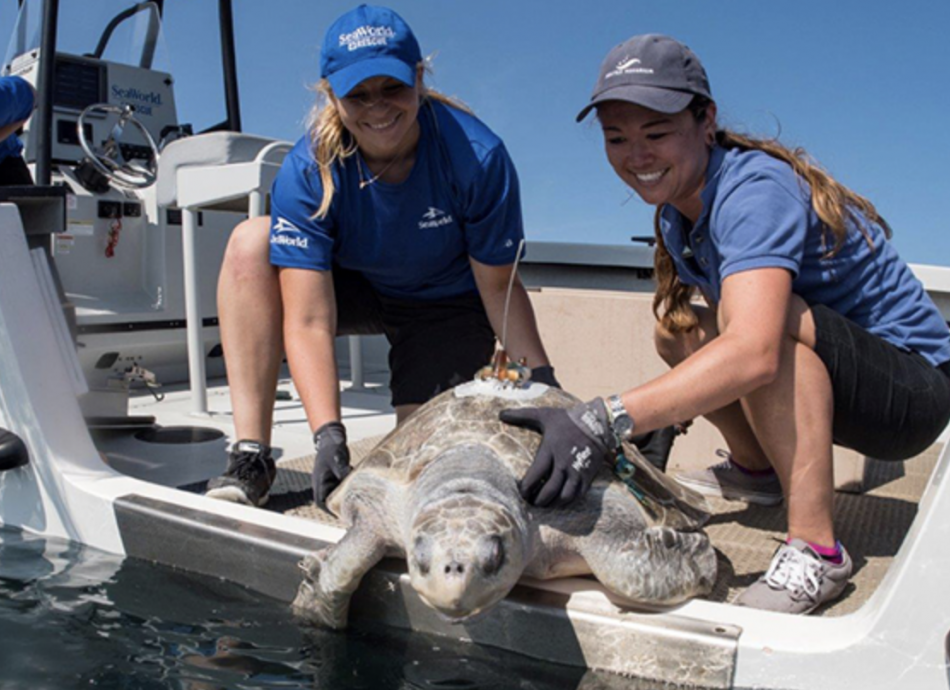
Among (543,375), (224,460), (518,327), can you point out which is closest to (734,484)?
(543,375)

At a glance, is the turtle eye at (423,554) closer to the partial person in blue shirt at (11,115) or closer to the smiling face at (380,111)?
the smiling face at (380,111)

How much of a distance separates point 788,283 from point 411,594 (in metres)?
0.94

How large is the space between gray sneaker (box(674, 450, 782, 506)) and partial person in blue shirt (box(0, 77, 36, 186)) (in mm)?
2964

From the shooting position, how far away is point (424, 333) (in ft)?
8.31

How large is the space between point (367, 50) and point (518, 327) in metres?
0.82

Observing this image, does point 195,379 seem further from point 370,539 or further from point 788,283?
point 788,283

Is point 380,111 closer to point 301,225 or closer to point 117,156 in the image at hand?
point 301,225

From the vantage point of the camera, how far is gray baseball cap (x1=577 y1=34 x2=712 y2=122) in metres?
1.74

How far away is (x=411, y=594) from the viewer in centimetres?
168

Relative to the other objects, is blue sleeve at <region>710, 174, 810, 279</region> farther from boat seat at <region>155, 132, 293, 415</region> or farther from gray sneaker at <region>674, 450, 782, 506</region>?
boat seat at <region>155, 132, 293, 415</region>

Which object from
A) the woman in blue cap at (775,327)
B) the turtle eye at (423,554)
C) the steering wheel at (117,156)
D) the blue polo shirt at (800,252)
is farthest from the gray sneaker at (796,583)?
the steering wheel at (117,156)

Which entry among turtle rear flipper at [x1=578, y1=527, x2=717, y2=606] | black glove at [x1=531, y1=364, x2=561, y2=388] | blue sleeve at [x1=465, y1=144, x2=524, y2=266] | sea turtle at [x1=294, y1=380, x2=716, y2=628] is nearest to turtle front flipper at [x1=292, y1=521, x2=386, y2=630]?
sea turtle at [x1=294, y1=380, x2=716, y2=628]

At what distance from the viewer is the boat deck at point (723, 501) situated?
1892 millimetres

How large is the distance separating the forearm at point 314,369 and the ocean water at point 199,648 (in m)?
0.49
